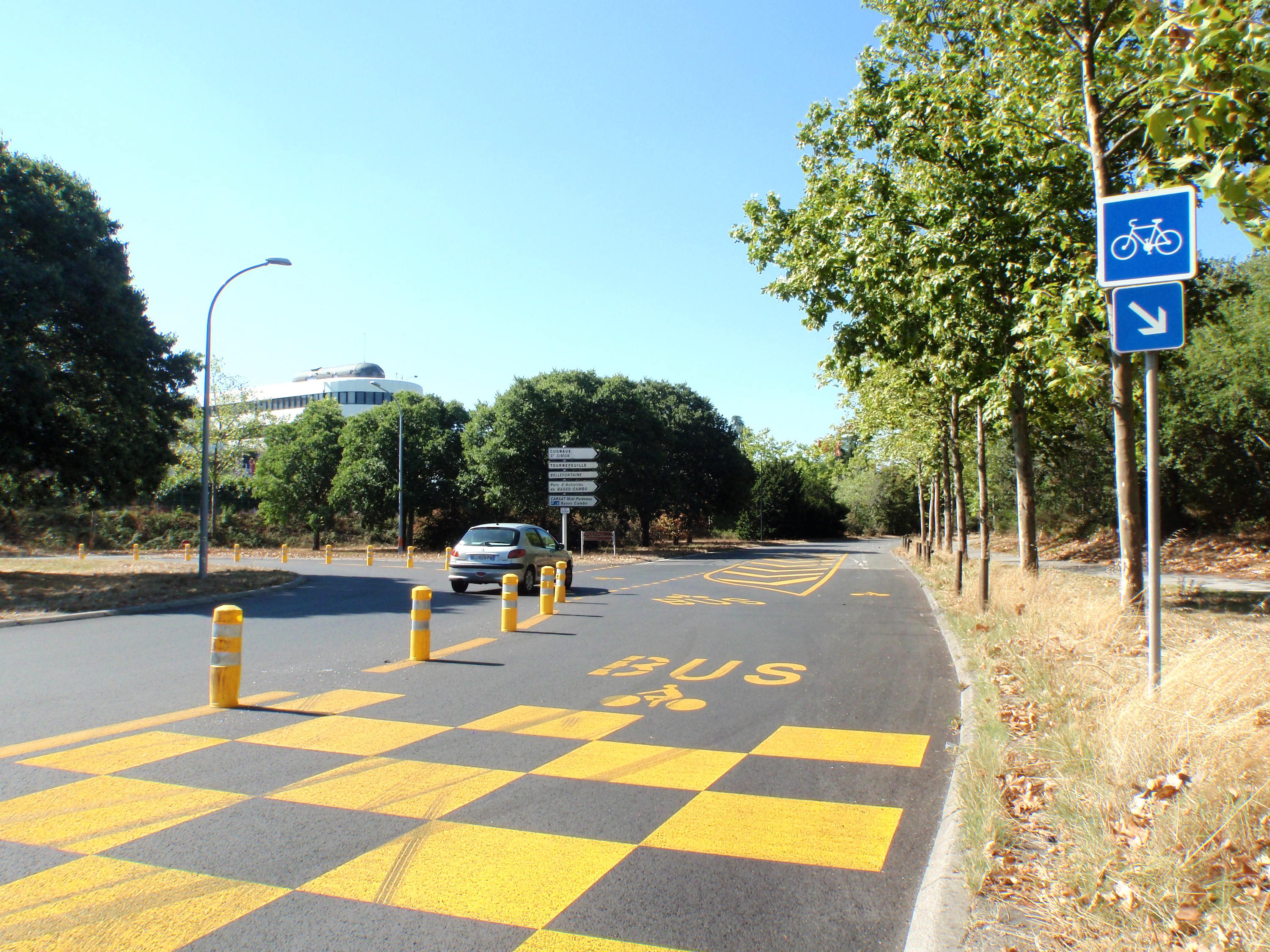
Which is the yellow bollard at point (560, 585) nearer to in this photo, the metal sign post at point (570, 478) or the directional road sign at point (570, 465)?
the metal sign post at point (570, 478)

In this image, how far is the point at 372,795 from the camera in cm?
532

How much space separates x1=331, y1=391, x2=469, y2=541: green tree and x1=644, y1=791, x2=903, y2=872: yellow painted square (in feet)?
136

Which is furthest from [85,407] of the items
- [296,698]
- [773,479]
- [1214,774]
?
[773,479]

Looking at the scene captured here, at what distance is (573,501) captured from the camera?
118ft

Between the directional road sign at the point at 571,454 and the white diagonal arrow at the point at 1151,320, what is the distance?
30334 millimetres

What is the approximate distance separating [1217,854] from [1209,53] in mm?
4262

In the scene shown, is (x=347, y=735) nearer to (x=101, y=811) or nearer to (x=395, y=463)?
(x=101, y=811)

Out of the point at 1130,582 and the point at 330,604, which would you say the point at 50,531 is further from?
the point at 1130,582

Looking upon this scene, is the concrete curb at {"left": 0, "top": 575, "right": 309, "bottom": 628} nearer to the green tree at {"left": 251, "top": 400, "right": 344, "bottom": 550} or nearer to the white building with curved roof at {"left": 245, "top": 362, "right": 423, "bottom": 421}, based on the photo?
the green tree at {"left": 251, "top": 400, "right": 344, "bottom": 550}

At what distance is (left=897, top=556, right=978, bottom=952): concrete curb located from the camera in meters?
3.45

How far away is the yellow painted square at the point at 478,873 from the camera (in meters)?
3.82

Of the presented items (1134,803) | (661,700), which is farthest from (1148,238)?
(661,700)

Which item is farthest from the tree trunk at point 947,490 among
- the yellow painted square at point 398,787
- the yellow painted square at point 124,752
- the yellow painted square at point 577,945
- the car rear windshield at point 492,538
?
the yellow painted square at point 577,945

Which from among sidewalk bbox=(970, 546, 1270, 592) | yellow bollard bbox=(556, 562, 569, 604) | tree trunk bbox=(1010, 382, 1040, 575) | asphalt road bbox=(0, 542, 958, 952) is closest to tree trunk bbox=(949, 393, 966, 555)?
sidewalk bbox=(970, 546, 1270, 592)
